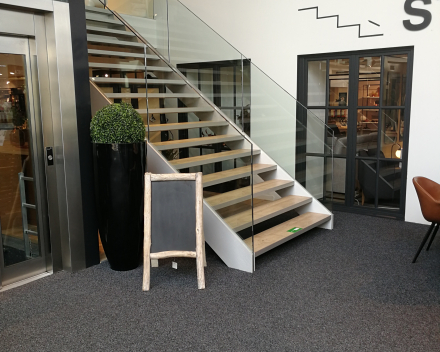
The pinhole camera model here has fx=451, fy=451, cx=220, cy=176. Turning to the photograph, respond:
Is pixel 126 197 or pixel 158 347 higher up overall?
pixel 126 197

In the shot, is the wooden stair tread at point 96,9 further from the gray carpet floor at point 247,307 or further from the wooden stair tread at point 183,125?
the gray carpet floor at point 247,307

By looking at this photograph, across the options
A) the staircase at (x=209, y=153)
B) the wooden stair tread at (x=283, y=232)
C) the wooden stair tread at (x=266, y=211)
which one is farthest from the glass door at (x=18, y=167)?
the wooden stair tread at (x=283, y=232)

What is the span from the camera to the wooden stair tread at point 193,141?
→ 4.72 meters

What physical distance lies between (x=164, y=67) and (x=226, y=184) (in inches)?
101

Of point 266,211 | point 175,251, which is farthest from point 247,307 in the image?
point 266,211

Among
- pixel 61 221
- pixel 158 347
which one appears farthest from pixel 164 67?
pixel 158 347

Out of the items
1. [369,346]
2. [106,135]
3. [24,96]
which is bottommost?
[369,346]

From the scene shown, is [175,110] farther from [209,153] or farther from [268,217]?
[268,217]

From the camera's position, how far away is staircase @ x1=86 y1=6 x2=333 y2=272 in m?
4.23

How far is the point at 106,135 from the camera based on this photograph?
3.93m

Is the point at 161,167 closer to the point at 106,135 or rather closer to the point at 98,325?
the point at 106,135

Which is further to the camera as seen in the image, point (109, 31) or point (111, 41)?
point (109, 31)

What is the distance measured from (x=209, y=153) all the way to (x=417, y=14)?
2.96 metres

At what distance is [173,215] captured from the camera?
3871mm
